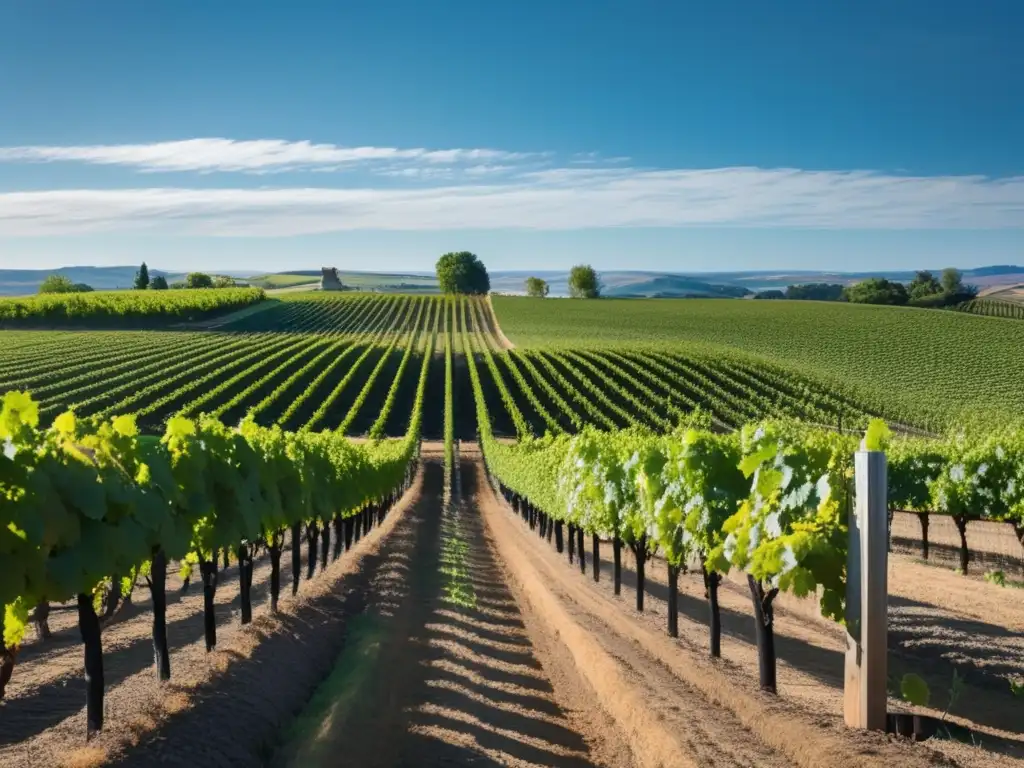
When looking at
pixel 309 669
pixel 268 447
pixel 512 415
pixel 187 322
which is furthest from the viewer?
pixel 187 322

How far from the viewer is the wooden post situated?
7652 millimetres

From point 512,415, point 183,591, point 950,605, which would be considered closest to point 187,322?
point 512,415

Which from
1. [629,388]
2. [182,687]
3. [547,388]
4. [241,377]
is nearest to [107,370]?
[241,377]

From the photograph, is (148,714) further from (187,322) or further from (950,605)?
(187,322)

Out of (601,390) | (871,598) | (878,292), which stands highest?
(878,292)

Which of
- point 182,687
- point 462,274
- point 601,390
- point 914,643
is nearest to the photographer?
point 182,687

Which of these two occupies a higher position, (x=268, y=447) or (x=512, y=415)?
(x=268, y=447)

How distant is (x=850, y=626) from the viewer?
7.95 m

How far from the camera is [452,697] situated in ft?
35.4

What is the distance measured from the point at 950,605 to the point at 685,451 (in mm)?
7788

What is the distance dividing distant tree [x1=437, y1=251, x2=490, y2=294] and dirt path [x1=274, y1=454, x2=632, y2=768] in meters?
142

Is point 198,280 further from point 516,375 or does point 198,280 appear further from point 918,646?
point 918,646

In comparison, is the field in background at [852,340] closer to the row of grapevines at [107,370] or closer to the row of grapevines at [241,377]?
the row of grapevines at [241,377]

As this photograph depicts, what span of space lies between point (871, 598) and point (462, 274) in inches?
6037
